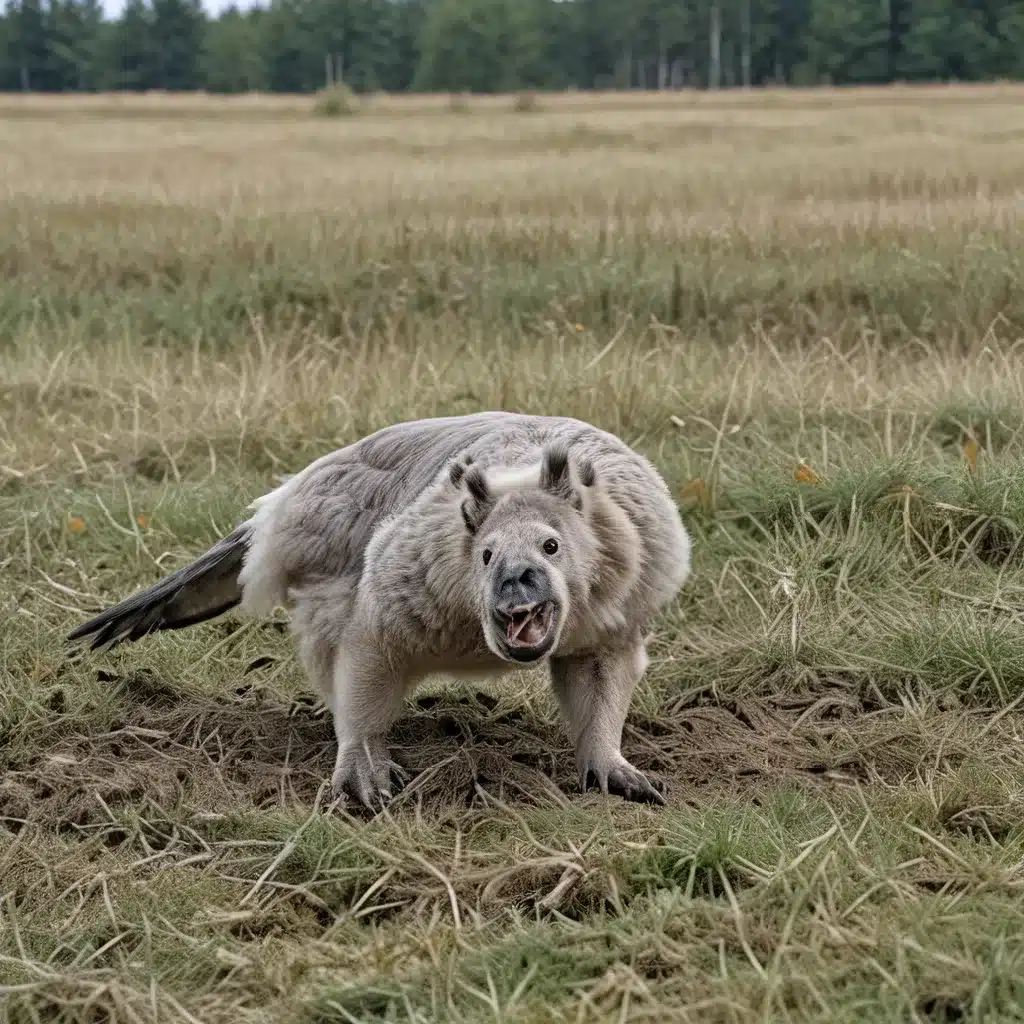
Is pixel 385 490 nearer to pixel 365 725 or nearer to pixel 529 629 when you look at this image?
pixel 365 725

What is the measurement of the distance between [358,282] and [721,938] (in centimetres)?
892

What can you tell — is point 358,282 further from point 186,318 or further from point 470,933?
point 470,933

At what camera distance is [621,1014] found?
3.14 m

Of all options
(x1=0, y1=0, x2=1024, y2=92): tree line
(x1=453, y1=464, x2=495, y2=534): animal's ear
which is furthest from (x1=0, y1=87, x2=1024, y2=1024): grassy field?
(x1=0, y1=0, x2=1024, y2=92): tree line

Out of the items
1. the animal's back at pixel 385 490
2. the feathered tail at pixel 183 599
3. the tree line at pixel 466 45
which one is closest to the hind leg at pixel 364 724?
the animal's back at pixel 385 490

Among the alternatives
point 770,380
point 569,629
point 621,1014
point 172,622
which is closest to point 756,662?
point 569,629

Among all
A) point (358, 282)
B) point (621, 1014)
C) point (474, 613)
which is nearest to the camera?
point (621, 1014)

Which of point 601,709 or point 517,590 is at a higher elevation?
point 517,590

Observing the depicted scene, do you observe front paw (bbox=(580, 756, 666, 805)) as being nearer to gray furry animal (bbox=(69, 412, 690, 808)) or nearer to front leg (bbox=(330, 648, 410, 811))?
gray furry animal (bbox=(69, 412, 690, 808))

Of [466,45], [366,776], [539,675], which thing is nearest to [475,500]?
[366,776]

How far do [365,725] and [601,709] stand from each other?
2.59ft

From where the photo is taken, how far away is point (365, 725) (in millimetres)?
4766

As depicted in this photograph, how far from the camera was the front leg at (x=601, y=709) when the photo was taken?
15.1ft

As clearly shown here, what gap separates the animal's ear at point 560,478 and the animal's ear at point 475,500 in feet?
0.60
